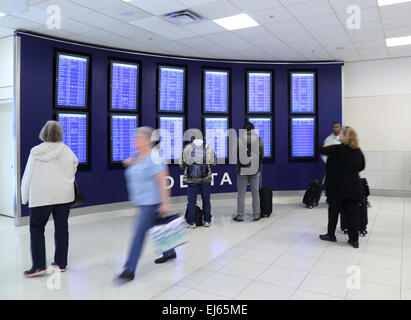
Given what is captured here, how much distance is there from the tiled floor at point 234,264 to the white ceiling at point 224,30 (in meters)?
2.95

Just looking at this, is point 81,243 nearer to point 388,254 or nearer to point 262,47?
point 388,254

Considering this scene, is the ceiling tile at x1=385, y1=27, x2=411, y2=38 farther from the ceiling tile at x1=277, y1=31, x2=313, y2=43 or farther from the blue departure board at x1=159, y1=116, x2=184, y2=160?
the blue departure board at x1=159, y1=116, x2=184, y2=160

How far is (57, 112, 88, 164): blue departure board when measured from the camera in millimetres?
5734

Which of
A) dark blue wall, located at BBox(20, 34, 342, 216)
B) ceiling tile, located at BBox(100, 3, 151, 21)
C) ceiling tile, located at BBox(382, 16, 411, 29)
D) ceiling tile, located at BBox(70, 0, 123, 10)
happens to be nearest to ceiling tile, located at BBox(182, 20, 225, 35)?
ceiling tile, located at BBox(100, 3, 151, 21)

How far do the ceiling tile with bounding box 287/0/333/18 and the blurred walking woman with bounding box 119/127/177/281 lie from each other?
283cm

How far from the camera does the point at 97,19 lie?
4.82 metres

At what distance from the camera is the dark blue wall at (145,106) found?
536 centimetres

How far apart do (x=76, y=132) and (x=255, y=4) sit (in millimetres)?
3502

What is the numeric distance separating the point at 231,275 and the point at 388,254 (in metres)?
1.84

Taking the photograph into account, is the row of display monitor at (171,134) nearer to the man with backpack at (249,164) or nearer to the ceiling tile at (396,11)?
the man with backpack at (249,164)

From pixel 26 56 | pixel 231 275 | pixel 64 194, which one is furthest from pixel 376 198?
pixel 26 56

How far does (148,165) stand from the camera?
297 centimetres

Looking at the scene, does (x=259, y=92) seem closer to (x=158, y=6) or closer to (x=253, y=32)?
(x=253, y=32)

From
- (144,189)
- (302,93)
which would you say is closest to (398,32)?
(302,93)
